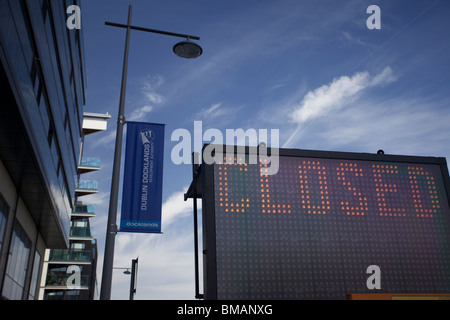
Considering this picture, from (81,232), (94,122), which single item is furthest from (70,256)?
(94,122)

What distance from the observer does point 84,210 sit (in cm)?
5975

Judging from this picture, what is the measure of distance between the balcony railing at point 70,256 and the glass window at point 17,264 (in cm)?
2768

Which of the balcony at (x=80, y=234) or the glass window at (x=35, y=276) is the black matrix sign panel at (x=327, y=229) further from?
the balcony at (x=80, y=234)

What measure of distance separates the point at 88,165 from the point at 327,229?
128 ft

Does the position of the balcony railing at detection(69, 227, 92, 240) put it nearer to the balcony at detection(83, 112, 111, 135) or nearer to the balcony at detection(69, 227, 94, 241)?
the balcony at detection(69, 227, 94, 241)

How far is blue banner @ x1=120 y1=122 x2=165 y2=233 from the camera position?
41.1 ft

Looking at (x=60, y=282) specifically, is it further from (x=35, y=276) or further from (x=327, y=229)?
(x=327, y=229)

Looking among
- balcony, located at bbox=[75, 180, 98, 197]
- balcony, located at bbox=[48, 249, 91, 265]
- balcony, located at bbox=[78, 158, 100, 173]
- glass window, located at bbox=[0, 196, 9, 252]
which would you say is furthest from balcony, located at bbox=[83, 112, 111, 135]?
glass window, located at bbox=[0, 196, 9, 252]

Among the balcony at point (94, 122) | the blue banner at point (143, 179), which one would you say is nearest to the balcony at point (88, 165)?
the balcony at point (94, 122)

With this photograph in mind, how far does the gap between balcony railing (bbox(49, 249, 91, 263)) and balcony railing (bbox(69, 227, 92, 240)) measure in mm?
2515

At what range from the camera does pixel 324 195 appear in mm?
34344
